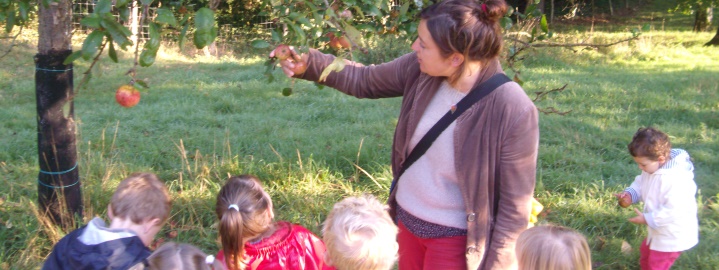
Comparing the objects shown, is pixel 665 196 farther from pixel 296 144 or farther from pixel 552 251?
pixel 296 144

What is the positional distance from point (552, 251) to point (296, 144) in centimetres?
376

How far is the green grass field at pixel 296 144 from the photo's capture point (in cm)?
387

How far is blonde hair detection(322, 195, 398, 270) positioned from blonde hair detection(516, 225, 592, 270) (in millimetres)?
401

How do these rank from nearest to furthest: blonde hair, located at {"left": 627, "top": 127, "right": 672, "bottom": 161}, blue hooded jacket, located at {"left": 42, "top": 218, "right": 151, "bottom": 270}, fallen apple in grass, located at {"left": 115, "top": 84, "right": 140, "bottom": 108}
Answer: blue hooded jacket, located at {"left": 42, "top": 218, "right": 151, "bottom": 270}
fallen apple in grass, located at {"left": 115, "top": 84, "right": 140, "bottom": 108}
blonde hair, located at {"left": 627, "top": 127, "right": 672, "bottom": 161}

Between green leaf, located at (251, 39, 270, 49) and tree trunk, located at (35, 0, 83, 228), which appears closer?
green leaf, located at (251, 39, 270, 49)

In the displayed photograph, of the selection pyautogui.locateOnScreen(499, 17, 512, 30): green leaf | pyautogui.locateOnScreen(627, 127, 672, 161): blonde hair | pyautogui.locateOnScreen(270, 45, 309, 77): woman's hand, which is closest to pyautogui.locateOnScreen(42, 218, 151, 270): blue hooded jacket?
pyautogui.locateOnScreen(270, 45, 309, 77): woman's hand

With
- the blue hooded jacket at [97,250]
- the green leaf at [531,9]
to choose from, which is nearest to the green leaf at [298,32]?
the blue hooded jacket at [97,250]

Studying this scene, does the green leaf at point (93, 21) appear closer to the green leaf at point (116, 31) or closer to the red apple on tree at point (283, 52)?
the green leaf at point (116, 31)

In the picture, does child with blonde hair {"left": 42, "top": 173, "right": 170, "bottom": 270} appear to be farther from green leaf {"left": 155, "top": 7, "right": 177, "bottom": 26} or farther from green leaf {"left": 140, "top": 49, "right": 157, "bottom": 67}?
green leaf {"left": 155, "top": 7, "right": 177, "bottom": 26}

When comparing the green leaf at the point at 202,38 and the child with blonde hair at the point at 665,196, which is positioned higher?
the green leaf at the point at 202,38

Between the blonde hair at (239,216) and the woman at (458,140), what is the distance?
495mm

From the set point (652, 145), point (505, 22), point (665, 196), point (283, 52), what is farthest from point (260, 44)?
point (665, 196)

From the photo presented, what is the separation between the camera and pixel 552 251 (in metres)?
1.83

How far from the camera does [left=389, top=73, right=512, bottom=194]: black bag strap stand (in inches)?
78.5
